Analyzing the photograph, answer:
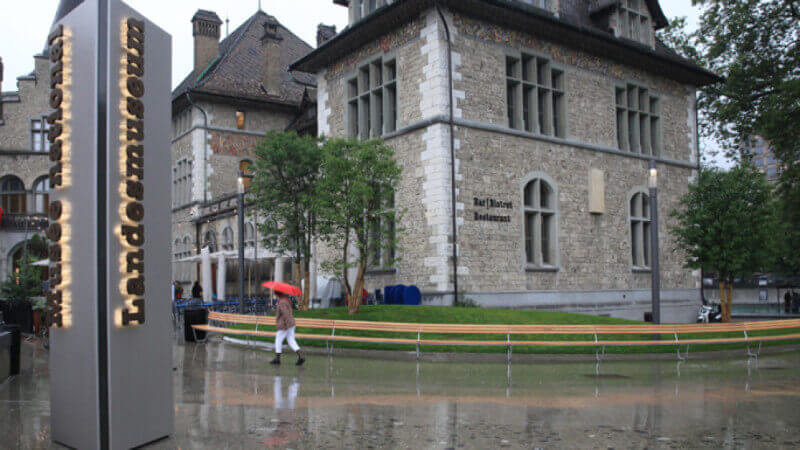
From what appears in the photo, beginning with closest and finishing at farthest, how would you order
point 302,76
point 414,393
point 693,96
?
1. point 414,393
2. point 693,96
3. point 302,76

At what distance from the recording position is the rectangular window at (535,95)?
22969mm

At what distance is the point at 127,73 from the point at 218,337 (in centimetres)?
1467

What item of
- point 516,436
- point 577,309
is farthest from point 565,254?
point 516,436

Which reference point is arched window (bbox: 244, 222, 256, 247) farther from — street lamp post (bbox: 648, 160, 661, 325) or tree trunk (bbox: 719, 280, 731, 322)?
street lamp post (bbox: 648, 160, 661, 325)

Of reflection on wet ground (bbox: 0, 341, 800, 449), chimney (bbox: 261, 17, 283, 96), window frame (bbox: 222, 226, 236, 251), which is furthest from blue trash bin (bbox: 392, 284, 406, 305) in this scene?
chimney (bbox: 261, 17, 283, 96)

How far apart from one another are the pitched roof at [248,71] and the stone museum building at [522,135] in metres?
11.9

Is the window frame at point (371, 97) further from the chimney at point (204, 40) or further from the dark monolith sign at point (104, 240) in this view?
the chimney at point (204, 40)

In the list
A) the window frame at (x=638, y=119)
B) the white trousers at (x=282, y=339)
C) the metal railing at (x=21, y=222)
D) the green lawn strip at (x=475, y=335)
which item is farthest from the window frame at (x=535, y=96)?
the metal railing at (x=21, y=222)

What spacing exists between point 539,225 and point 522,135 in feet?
10.00

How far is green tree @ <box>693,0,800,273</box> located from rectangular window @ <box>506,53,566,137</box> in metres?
6.96

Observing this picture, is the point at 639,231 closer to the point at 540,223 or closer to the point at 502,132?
the point at 540,223

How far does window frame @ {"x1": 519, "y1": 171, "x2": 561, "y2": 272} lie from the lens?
73.5 ft

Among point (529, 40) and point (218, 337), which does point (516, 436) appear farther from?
point (529, 40)

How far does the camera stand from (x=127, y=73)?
677 cm
